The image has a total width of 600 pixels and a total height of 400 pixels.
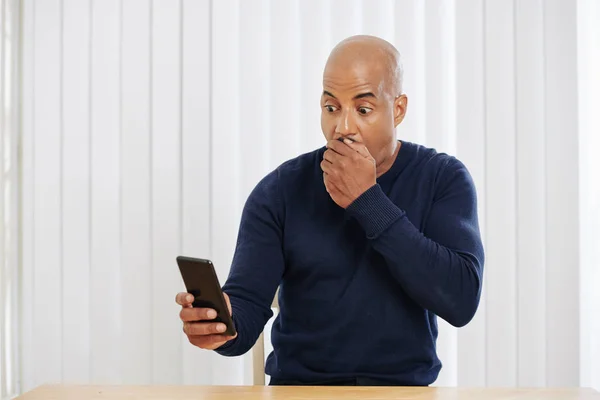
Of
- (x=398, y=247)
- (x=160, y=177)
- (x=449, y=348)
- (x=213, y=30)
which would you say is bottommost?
(x=449, y=348)

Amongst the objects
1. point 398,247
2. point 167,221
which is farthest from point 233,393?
point 167,221

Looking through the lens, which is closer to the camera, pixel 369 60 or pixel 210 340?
pixel 210 340

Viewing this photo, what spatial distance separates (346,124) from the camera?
5.08 ft

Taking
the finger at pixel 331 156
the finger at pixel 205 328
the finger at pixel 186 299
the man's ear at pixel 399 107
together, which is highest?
the man's ear at pixel 399 107

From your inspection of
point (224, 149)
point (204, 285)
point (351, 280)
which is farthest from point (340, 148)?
point (224, 149)

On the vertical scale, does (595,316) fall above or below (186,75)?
below

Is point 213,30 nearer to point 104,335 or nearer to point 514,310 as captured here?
point 104,335

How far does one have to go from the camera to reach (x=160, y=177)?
244 centimetres

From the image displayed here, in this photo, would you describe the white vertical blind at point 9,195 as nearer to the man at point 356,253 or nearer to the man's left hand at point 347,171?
the man at point 356,253

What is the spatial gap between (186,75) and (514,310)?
4.34 ft

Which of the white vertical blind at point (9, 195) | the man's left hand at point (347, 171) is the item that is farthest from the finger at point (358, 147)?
the white vertical blind at point (9, 195)

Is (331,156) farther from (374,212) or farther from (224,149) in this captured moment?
(224,149)

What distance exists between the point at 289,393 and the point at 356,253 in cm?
42

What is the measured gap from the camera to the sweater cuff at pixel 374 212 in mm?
1435
